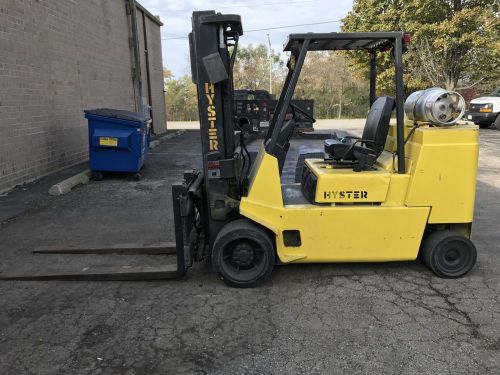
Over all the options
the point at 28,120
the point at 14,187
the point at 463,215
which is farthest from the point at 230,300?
the point at 28,120

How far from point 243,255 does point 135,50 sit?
14106 millimetres

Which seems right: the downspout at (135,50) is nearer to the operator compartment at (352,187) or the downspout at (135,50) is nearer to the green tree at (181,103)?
the operator compartment at (352,187)

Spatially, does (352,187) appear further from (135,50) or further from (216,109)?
(135,50)

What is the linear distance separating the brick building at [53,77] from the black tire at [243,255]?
227 inches

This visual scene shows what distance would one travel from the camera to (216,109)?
412cm

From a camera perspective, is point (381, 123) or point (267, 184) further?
point (381, 123)

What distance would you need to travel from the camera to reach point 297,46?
414cm

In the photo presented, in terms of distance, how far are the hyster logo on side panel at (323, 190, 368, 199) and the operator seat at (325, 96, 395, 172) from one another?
0.25 metres

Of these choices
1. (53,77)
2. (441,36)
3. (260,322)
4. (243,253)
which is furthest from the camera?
(441,36)

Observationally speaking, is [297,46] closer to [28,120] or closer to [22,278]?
[22,278]

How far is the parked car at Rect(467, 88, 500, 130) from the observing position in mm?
19359

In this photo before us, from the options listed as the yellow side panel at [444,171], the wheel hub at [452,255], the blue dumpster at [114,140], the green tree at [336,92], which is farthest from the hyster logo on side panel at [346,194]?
the green tree at [336,92]

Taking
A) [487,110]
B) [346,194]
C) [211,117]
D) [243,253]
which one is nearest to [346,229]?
[346,194]

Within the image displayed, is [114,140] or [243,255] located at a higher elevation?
[114,140]
